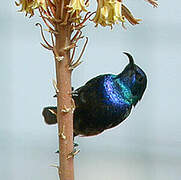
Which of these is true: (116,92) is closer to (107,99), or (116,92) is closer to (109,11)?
(107,99)

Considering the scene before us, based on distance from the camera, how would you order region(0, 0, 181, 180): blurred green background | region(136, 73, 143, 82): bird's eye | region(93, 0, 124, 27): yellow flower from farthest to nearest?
region(0, 0, 181, 180): blurred green background → region(136, 73, 143, 82): bird's eye → region(93, 0, 124, 27): yellow flower

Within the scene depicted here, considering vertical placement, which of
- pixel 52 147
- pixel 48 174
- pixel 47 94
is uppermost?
pixel 47 94

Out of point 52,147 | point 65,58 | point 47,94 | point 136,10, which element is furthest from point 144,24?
point 65,58

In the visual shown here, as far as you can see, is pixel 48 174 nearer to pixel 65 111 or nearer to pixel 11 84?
pixel 11 84

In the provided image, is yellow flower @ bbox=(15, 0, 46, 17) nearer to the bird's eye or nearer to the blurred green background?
the bird's eye

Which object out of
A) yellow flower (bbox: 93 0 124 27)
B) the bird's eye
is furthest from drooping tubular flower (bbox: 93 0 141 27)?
the bird's eye

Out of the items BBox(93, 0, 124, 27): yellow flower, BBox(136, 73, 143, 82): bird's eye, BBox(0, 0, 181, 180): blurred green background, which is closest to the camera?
BBox(93, 0, 124, 27): yellow flower

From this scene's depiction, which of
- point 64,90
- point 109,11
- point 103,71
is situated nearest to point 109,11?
point 109,11
